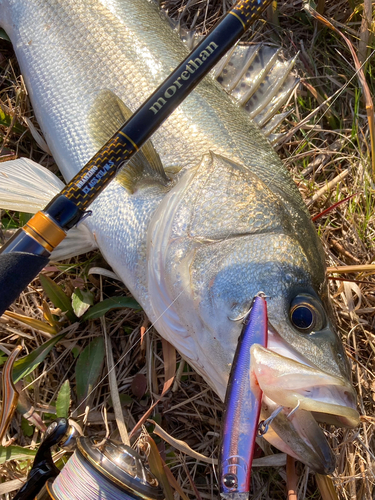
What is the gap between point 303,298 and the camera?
163 cm

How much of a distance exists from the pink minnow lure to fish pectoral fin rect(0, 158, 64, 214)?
1299 millimetres

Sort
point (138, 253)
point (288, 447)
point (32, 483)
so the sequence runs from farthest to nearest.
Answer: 1. point (138, 253)
2. point (32, 483)
3. point (288, 447)

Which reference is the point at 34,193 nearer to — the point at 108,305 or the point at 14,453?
the point at 108,305

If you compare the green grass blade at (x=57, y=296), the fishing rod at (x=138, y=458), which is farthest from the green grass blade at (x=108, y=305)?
the fishing rod at (x=138, y=458)

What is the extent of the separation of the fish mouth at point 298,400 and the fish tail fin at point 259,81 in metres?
1.45

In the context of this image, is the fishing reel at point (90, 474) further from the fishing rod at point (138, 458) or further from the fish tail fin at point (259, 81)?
the fish tail fin at point (259, 81)

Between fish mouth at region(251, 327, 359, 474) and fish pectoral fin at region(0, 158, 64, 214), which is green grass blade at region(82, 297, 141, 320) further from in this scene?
fish mouth at region(251, 327, 359, 474)

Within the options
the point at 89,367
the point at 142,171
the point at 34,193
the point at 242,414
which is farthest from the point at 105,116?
the point at 242,414

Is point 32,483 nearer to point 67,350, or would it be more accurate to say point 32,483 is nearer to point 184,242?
point 67,350

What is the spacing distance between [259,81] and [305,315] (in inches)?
60.7

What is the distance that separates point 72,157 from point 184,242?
2.78ft

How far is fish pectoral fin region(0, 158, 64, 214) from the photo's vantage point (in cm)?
223

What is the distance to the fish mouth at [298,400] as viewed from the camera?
1.33 m

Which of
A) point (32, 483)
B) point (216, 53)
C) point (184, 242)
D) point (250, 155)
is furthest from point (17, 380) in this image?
point (216, 53)
